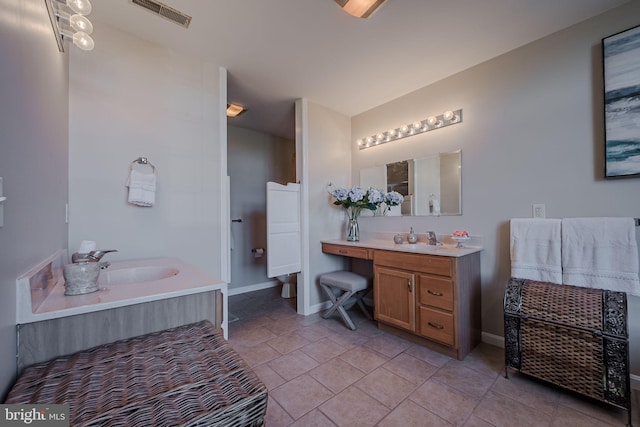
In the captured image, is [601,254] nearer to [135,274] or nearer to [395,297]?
[395,297]

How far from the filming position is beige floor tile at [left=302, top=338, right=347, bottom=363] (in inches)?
80.7

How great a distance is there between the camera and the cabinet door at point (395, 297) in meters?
2.24

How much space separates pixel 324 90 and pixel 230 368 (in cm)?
274

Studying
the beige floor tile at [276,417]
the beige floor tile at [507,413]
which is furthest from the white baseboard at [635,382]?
the beige floor tile at [276,417]

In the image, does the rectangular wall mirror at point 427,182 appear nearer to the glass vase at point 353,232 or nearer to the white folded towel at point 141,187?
the glass vase at point 353,232

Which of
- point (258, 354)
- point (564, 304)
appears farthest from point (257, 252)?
point (564, 304)

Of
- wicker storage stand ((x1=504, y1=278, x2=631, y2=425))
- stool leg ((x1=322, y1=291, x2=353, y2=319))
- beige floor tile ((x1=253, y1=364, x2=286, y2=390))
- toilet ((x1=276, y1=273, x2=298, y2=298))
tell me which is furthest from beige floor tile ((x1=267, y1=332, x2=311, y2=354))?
wicker storage stand ((x1=504, y1=278, x2=631, y2=425))

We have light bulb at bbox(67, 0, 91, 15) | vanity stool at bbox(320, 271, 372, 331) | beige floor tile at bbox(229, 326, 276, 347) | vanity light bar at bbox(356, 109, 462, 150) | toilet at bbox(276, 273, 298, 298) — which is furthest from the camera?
toilet at bbox(276, 273, 298, 298)

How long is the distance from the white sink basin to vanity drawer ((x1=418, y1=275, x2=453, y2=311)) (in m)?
1.87

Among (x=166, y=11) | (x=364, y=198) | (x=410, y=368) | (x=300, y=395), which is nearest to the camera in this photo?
(x=300, y=395)

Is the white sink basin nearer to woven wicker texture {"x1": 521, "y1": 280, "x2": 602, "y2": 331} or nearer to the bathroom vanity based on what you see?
the bathroom vanity

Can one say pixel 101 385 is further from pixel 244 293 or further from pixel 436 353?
pixel 244 293

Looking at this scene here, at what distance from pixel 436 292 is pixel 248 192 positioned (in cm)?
304

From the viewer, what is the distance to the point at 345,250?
9.39 ft
